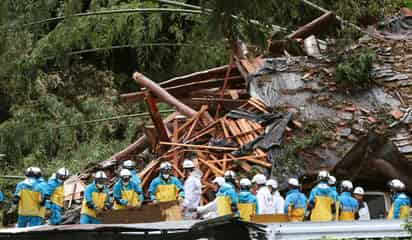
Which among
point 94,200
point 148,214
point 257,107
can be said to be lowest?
point 148,214

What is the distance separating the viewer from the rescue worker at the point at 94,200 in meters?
16.6

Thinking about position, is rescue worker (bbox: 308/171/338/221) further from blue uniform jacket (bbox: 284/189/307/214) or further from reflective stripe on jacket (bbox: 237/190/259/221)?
reflective stripe on jacket (bbox: 237/190/259/221)

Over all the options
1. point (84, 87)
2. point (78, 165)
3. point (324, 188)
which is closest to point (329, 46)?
point (324, 188)

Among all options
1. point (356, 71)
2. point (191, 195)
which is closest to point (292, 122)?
point (356, 71)

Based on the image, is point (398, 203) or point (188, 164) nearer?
point (398, 203)

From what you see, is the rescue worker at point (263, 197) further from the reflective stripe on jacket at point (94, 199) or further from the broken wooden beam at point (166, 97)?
the broken wooden beam at point (166, 97)

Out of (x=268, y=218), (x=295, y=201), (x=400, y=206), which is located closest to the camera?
(x=268, y=218)

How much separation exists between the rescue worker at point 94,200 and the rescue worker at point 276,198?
333cm

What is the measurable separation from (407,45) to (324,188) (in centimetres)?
654

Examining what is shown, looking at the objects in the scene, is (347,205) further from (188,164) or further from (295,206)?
(188,164)

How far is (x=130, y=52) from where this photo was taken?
32.9 m

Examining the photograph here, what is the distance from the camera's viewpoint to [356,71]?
19953 mm

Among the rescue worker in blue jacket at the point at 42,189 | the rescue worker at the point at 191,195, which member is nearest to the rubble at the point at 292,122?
the rescue worker at the point at 191,195

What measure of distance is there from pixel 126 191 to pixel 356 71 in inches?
260
